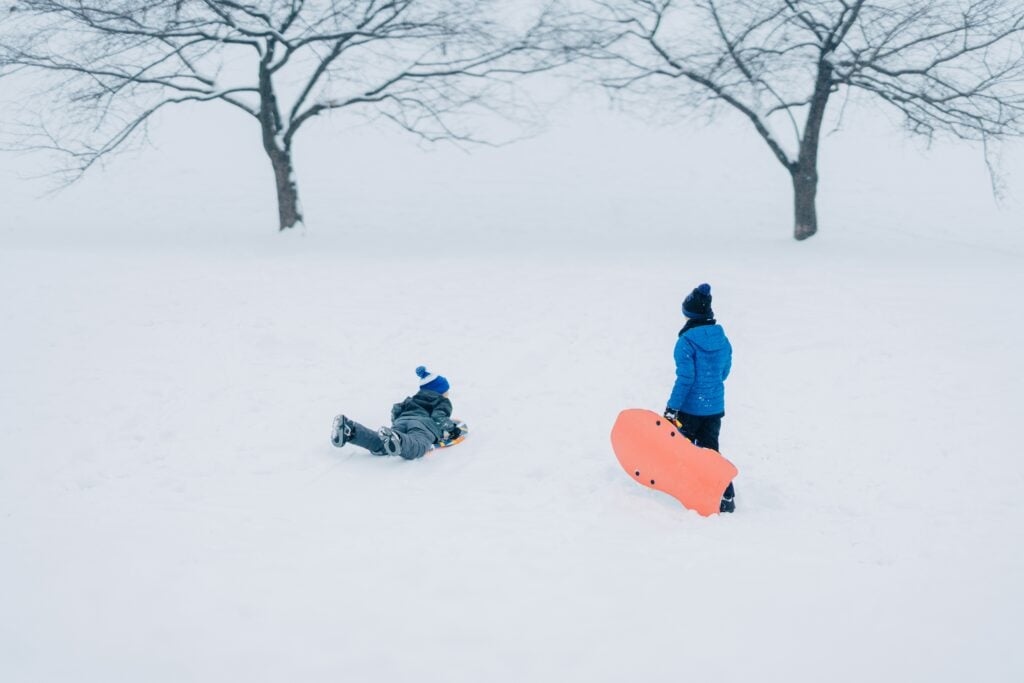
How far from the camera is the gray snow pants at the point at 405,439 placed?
6.52 m

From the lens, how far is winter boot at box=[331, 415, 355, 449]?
6395 mm

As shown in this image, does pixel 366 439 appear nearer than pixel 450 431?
Yes

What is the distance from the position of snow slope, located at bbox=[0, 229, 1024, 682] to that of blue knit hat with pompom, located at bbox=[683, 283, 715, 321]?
57.6 inches

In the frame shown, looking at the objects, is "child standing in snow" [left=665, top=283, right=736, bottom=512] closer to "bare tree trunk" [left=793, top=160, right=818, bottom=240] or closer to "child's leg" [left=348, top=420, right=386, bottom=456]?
"child's leg" [left=348, top=420, right=386, bottom=456]

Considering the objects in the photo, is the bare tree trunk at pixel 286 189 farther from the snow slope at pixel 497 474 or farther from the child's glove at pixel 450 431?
the child's glove at pixel 450 431

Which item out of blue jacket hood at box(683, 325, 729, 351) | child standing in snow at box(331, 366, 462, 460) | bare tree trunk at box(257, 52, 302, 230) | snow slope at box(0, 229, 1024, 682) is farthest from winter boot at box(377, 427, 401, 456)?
bare tree trunk at box(257, 52, 302, 230)

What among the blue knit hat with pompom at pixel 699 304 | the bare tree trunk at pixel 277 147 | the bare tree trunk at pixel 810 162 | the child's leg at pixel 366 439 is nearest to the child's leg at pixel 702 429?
the blue knit hat with pompom at pixel 699 304

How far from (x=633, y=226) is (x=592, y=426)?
8.12 metres

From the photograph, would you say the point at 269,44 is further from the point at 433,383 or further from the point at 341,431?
the point at 341,431

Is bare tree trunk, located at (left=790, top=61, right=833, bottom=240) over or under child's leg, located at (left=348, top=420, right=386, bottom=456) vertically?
over

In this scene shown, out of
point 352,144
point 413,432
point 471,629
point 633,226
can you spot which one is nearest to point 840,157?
point 633,226

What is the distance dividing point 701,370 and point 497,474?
1.98 meters

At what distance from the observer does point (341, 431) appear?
6402mm

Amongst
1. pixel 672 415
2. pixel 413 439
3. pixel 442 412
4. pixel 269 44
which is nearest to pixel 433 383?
pixel 442 412
